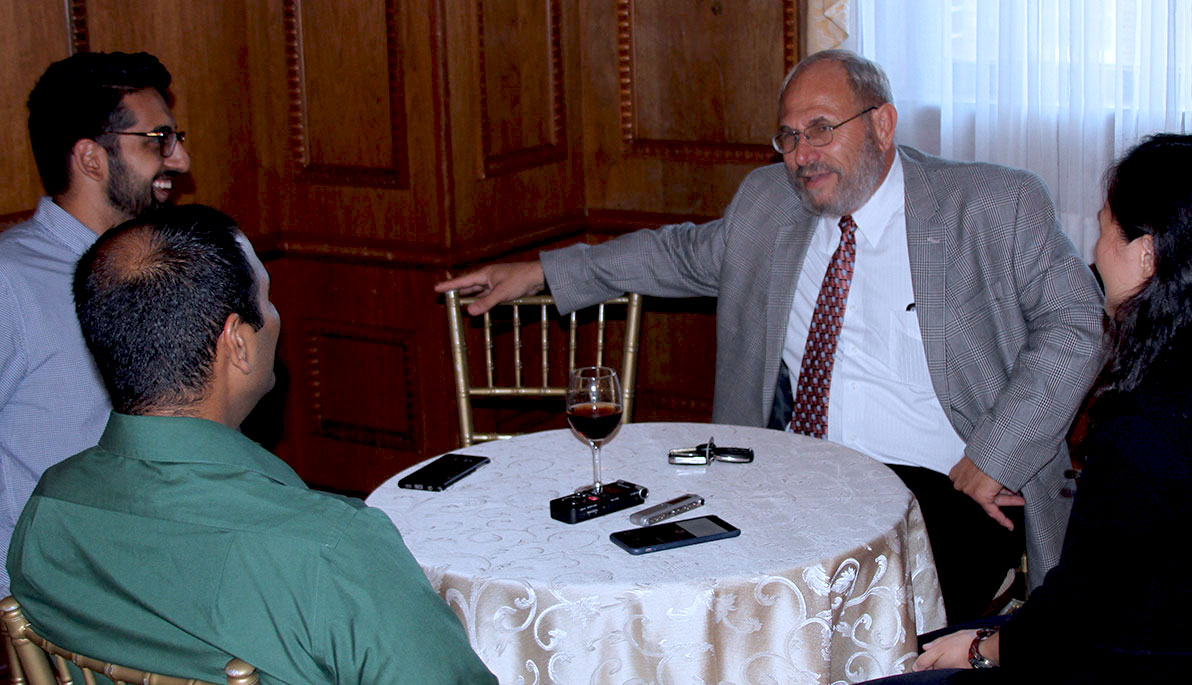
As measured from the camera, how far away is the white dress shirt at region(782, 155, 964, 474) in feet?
8.64

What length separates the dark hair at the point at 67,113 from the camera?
2615mm

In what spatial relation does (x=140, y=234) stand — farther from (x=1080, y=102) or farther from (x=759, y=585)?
(x=1080, y=102)

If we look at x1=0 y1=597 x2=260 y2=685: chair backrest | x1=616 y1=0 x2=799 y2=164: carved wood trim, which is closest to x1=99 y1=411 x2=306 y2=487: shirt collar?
x1=0 y1=597 x2=260 y2=685: chair backrest

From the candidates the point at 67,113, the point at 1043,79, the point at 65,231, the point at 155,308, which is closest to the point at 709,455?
the point at 155,308

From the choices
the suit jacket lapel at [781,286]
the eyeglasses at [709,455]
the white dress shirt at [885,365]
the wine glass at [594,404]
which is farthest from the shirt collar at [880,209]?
the wine glass at [594,404]

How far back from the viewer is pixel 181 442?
51.6 inches

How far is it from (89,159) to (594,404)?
4.38 feet

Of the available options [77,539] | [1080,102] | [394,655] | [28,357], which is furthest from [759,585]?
[1080,102]

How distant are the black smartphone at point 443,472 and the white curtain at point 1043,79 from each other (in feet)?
6.24

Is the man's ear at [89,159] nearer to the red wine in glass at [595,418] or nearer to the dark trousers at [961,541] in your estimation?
the red wine in glass at [595,418]

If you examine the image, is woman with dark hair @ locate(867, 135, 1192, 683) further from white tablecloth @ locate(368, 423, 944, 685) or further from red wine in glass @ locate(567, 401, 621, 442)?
red wine in glass @ locate(567, 401, 621, 442)

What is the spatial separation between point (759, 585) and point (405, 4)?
7.98ft

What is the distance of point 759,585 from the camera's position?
171cm

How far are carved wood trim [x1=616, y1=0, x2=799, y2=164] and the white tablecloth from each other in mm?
1947
